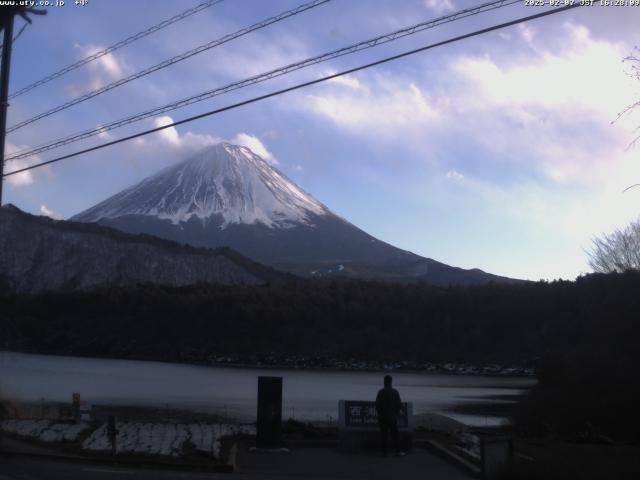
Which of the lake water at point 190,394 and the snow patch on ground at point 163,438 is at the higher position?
the lake water at point 190,394

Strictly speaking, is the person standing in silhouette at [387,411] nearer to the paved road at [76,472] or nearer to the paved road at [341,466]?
the paved road at [341,466]

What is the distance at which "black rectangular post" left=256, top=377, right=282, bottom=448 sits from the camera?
1593 cm

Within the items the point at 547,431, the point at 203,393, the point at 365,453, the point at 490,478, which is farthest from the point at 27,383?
the point at 490,478

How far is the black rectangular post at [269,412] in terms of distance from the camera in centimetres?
1593

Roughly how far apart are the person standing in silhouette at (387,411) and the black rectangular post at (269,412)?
189 centimetres

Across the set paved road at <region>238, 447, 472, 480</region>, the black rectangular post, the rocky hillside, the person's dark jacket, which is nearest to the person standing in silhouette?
the person's dark jacket

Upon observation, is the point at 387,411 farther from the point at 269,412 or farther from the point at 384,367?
the point at 384,367

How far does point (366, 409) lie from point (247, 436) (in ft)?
9.83

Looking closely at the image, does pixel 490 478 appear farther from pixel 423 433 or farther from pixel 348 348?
pixel 348 348

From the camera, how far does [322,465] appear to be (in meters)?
15.2

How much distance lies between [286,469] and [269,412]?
1.57 metres

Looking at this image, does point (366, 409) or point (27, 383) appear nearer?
point (366, 409)

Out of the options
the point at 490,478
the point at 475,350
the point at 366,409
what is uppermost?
the point at 475,350

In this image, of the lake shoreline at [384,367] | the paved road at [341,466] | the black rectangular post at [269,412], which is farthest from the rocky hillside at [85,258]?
the paved road at [341,466]
